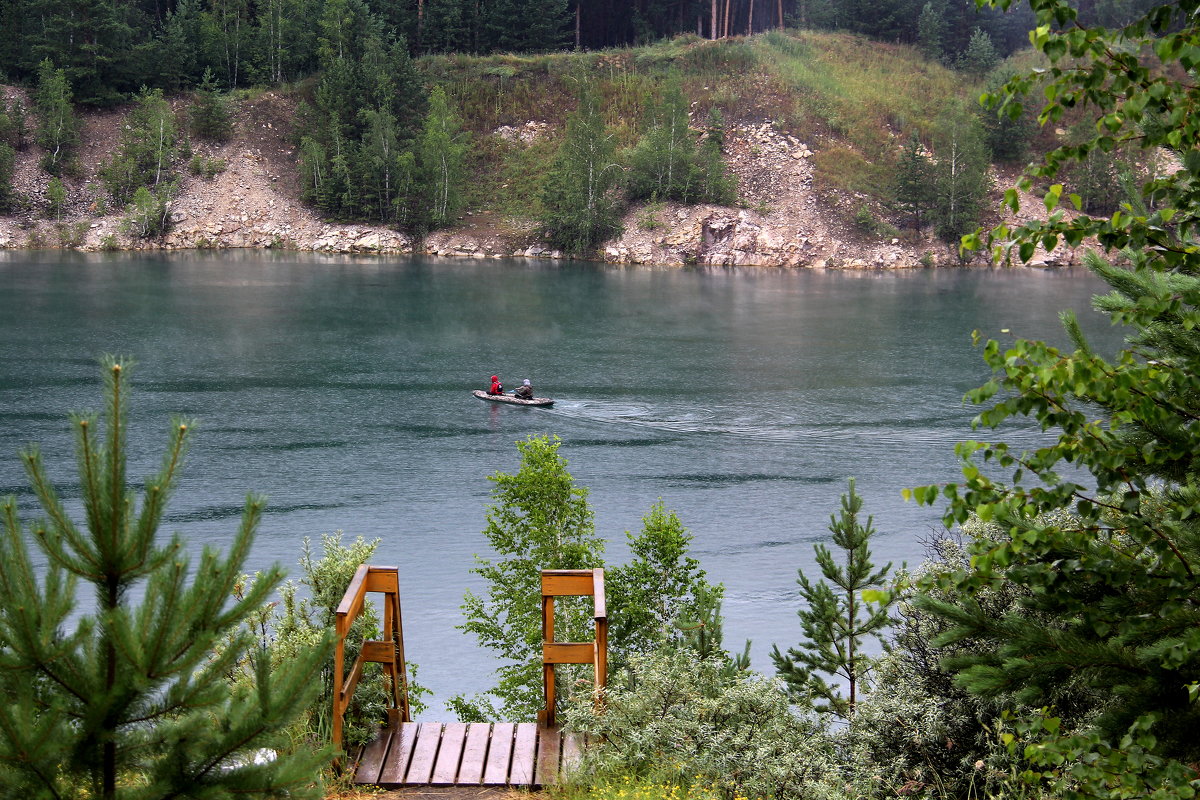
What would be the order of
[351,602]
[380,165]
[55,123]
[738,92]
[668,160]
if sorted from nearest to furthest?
[351,602] < [380,165] < [668,160] < [55,123] < [738,92]

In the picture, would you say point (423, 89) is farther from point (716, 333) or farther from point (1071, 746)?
point (1071, 746)

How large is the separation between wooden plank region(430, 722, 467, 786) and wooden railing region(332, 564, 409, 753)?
604 mm

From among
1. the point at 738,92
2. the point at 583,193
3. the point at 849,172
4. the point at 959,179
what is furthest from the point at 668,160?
the point at 959,179

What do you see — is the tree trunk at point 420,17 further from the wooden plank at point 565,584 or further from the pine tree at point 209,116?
the wooden plank at point 565,584

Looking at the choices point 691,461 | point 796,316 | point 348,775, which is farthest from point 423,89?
point 348,775

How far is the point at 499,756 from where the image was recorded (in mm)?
11953

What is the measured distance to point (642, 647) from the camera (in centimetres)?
2067

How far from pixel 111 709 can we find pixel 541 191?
98145mm

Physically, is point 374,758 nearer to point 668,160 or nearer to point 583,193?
point 583,193

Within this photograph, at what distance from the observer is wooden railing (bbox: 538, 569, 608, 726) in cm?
1226

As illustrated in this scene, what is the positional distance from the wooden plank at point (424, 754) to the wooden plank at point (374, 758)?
28 centimetres

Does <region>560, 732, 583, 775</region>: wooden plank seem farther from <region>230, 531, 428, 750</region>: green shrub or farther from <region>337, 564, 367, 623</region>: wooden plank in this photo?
<region>337, 564, 367, 623</region>: wooden plank

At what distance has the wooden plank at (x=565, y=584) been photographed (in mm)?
12422

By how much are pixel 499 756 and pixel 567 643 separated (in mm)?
1312
